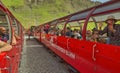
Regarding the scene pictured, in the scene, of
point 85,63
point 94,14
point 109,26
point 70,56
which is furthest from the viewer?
point 70,56

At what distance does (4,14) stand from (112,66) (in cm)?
311

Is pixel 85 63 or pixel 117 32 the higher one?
pixel 117 32

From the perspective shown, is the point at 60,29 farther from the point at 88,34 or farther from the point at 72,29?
the point at 88,34

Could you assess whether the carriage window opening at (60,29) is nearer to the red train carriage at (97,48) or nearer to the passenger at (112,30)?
the red train carriage at (97,48)

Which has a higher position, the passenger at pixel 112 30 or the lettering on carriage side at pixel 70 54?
the passenger at pixel 112 30

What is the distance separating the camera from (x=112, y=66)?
661 centimetres

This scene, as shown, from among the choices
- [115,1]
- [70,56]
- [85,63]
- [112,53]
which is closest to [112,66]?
[112,53]

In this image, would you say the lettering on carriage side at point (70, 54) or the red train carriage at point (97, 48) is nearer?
the red train carriage at point (97, 48)

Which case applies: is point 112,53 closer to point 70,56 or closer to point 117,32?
point 117,32

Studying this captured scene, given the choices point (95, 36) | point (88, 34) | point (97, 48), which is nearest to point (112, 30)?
point (97, 48)

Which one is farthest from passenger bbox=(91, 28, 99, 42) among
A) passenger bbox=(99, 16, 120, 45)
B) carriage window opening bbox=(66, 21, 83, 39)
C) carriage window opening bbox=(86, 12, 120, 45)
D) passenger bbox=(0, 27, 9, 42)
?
carriage window opening bbox=(66, 21, 83, 39)

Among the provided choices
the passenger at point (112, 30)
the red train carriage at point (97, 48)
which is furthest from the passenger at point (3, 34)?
the passenger at point (112, 30)

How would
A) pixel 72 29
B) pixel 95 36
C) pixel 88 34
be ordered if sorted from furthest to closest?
1. pixel 72 29
2. pixel 88 34
3. pixel 95 36

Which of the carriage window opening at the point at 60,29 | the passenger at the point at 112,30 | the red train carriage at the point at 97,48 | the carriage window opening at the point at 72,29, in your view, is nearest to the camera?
the red train carriage at the point at 97,48
